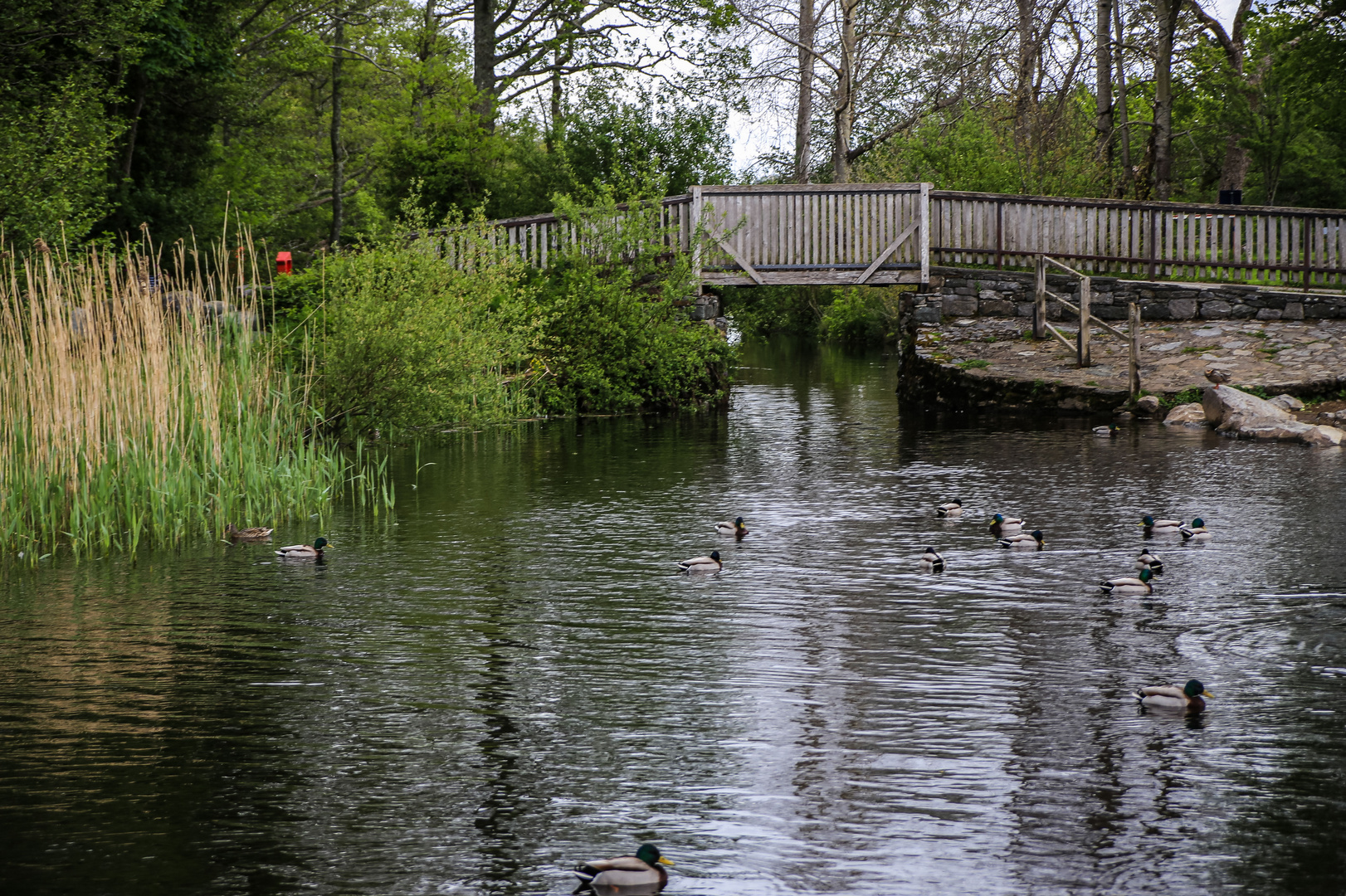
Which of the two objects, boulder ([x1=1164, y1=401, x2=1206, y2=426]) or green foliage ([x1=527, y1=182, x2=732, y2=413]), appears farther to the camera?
green foliage ([x1=527, y1=182, x2=732, y2=413])

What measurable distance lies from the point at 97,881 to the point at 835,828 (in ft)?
9.24

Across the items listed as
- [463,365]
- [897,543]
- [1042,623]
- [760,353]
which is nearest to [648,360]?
[463,365]

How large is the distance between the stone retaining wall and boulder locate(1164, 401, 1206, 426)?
4305mm

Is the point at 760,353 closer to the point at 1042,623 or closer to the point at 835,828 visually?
the point at 1042,623

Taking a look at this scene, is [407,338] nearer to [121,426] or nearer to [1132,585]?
[121,426]

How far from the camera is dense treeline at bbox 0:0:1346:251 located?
68.8ft

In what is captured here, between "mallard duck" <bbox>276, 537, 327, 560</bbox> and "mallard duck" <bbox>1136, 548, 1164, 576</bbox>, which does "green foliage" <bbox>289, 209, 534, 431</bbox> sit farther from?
"mallard duck" <bbox>1136, 548, 1164, 576</bbox>

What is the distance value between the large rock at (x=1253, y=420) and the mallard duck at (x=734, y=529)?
936cm

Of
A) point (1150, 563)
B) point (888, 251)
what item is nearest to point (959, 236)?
point (888, 251)

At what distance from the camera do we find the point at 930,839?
522cm

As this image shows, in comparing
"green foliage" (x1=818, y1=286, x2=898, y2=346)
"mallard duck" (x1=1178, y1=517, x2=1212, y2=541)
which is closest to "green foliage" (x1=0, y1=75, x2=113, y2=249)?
"mallard duck" (x1=1178, y1=517, x2=1212, y2=541)

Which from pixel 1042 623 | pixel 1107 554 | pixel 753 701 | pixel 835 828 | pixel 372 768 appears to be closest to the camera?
pixel 835 828

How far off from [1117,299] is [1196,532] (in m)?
13.4

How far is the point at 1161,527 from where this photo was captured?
1116 centimetres
